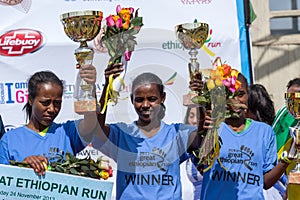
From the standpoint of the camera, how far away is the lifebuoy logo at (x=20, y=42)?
16.6 ft

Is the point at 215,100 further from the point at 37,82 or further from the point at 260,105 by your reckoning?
the point at 260,105

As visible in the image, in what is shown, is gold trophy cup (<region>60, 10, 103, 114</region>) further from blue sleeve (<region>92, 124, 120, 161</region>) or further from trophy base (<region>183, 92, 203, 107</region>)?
trophy base (<region>183, 92, 203, 107</region>)

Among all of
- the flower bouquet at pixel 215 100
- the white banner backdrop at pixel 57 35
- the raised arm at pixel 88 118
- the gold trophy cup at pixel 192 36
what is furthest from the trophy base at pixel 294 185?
the white banner backdrop at pixel 57 35

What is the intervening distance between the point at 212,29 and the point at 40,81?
1967 mm

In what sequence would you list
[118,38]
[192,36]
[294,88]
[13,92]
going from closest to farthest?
1. [118,38]
2. [192,36]
3. [294,88]
4. [13,92]

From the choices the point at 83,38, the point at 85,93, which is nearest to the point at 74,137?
the point at 85,93

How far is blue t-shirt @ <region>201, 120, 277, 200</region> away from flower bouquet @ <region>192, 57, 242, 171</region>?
97 millimetres

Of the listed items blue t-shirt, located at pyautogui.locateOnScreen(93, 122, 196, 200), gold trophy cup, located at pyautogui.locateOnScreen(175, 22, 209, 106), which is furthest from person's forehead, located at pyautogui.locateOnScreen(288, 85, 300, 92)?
blue t-shirt, located at pyautogui.locateOnScreen(93, 122, 196, 200)

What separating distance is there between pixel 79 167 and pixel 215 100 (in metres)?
0.75

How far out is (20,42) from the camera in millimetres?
5074

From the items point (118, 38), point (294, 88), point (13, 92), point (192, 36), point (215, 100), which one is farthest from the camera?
point (13, 92)

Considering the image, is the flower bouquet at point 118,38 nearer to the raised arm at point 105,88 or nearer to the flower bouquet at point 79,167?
the raised arm at point 105,88

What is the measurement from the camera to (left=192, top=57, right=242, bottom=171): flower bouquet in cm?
344

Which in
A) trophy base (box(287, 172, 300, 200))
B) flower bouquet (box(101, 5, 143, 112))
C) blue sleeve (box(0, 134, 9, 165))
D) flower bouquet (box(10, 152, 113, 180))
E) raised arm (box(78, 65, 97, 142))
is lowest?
trophy base (box(287, 172, 300, 200))
